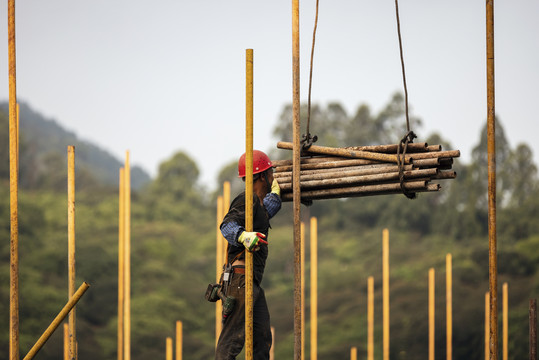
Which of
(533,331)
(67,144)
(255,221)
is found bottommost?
(533,331)

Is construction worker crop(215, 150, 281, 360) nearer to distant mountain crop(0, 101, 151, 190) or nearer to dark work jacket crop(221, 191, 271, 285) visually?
dark work jacket crop(221, 191, 271, 285)

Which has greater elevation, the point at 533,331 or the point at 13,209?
the point at 13,209

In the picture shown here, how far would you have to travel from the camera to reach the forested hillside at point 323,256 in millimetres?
28391

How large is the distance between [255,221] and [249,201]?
0.51 metres

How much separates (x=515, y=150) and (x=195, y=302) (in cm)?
1331

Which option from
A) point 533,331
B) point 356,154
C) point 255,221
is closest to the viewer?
point 255,221

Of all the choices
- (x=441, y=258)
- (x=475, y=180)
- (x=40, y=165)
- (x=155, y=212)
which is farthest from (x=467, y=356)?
(x=40, y=165)

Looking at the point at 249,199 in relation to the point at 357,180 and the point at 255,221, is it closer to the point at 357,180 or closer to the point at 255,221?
the point at 255,221

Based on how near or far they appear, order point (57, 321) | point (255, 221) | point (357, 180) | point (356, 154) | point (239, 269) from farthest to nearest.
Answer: point (356, 154)
point (357, 180)
point (239, 269)
point (255, 221)
point (57, 321)

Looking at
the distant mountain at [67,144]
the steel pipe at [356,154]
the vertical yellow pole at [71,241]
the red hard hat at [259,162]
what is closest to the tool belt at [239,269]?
the red hard hat at [259,162]

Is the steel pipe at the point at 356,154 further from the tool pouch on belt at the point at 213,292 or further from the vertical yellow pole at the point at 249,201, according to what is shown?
the tool pouch on belt at the point at 213,292

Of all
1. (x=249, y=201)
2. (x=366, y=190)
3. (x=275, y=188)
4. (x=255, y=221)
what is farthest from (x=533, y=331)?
(x=249, y=201)

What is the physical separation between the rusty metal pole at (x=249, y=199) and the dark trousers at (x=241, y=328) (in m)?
0.41

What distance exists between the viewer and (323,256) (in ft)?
113
